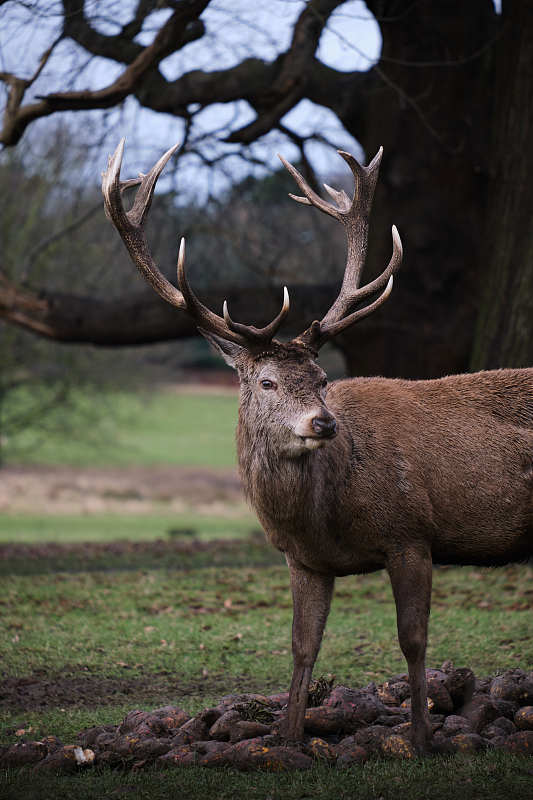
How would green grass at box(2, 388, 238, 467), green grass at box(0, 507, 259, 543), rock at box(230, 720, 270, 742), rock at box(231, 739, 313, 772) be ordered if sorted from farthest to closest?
green grass at box(0, 507, 259, 543) < green grass at box(2, 388, 238, 467) < rock at box(230, 720, 270, 742) < rock at box(231, 739, 313, 772)

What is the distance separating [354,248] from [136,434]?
28.3 m

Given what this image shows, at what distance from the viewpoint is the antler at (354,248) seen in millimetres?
4938

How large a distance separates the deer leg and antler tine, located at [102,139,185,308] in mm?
1823

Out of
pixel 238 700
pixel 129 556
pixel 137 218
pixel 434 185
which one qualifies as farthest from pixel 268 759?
pixel 434 185

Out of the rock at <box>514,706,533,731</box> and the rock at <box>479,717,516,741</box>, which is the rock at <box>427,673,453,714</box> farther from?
the rock at <box>514,706,533,731</box>

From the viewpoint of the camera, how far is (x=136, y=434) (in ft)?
109

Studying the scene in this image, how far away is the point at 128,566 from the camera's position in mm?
10070

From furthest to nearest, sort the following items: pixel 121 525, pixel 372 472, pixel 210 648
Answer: pixel 121 525 → pixel 210 648 → pixel 372 472

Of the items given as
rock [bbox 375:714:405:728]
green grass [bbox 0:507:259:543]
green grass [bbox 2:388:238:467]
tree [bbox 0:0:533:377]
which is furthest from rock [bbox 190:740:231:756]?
green grass [bbox 0:507:259:543]

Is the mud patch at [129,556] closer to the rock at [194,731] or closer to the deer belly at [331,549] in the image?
the rock at [194,731]

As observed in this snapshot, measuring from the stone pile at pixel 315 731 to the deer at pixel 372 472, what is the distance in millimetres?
181

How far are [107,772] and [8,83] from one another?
6068 millimetres

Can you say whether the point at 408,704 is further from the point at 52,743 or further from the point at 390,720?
the point at 52,743

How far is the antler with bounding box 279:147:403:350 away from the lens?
494 cm
